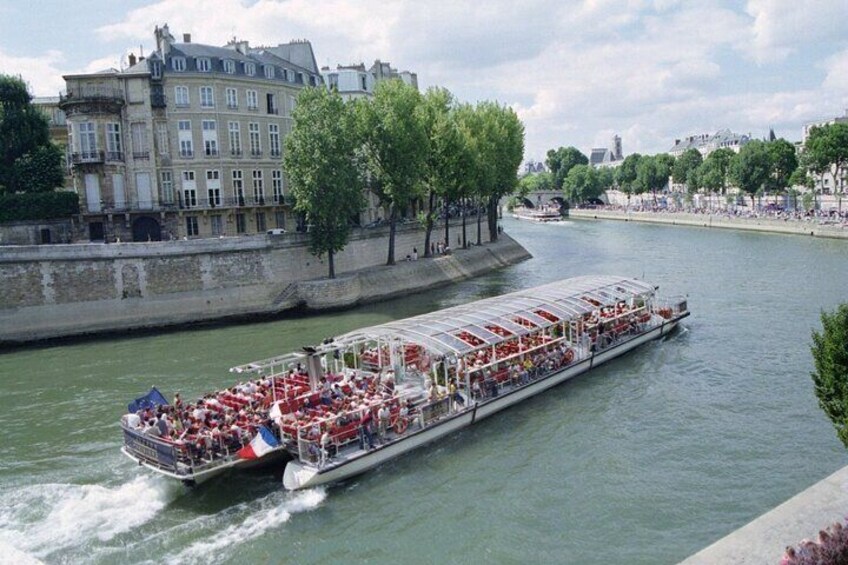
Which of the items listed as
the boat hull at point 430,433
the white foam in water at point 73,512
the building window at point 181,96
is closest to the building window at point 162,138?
the building window at point 181,96

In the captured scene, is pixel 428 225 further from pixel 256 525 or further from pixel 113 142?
pixel 256 525

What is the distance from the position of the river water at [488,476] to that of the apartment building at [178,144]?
1853 cm

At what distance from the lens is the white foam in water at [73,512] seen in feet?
53.6

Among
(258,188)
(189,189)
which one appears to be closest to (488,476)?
(189,189)

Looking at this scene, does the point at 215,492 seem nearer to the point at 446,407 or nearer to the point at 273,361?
the point at 273,361

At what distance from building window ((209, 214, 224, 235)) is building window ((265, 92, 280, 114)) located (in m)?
8.89

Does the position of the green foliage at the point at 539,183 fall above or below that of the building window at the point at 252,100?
below

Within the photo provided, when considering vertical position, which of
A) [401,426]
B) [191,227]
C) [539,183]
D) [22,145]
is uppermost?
[22,145]

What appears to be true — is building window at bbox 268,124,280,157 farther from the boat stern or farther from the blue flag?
the boat stern

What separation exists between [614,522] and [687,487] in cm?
264

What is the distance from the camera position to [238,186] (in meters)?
52.8

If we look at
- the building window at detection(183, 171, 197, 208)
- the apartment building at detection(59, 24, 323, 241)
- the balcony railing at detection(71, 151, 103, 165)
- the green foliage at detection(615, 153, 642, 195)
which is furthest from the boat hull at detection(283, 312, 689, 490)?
the green foliage at detection(615, 153, 642, 195)

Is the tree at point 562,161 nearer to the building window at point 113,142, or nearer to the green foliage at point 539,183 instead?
the green foliage at point 539,183

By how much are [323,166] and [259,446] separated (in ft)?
89.3
